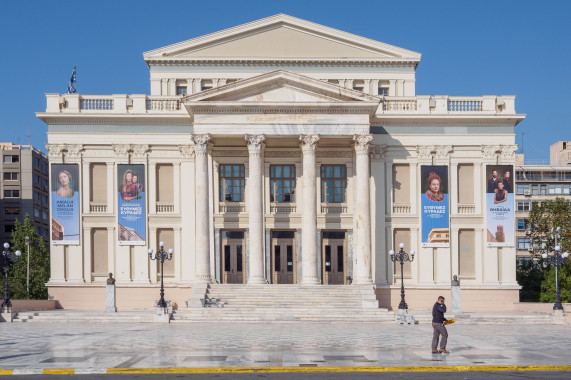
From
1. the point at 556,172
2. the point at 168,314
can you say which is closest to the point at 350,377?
the point at 168,314

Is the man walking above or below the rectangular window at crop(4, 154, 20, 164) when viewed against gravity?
below

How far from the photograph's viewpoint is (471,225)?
155 ft

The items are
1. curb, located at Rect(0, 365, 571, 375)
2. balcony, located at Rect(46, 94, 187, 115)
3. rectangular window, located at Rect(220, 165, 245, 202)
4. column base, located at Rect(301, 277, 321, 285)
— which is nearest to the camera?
curb, located at Rect(0, 365, 571, 375)

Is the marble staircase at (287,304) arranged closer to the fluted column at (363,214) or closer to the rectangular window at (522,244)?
the fluted column at (363,214)

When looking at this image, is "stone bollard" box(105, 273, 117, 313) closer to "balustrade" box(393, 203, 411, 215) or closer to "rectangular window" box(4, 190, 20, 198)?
"balustrade" box(393, 203, 411, 215)

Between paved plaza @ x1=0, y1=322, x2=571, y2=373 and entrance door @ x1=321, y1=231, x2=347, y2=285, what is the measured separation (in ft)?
40.4

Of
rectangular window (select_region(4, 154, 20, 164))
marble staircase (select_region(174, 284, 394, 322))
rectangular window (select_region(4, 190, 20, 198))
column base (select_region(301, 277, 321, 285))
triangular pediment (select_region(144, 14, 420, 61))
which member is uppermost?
triangular pediment (select_region(144, 14, 420, 61))

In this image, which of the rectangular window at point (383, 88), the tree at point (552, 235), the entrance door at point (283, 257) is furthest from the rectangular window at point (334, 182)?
the tree at point (552, 235)

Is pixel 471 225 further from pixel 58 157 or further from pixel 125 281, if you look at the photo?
pixel 58 157

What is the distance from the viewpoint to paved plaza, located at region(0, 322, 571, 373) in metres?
21.2

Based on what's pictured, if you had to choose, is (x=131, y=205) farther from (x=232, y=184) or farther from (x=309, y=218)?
(x=309, y=218)

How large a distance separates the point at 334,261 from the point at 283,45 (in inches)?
570

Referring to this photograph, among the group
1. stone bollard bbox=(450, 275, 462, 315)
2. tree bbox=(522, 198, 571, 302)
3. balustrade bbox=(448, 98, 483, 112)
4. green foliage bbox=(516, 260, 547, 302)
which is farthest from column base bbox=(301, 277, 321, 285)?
green foliage bbox=(516, 260, 547, 302)

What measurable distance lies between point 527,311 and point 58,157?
28542 mm
